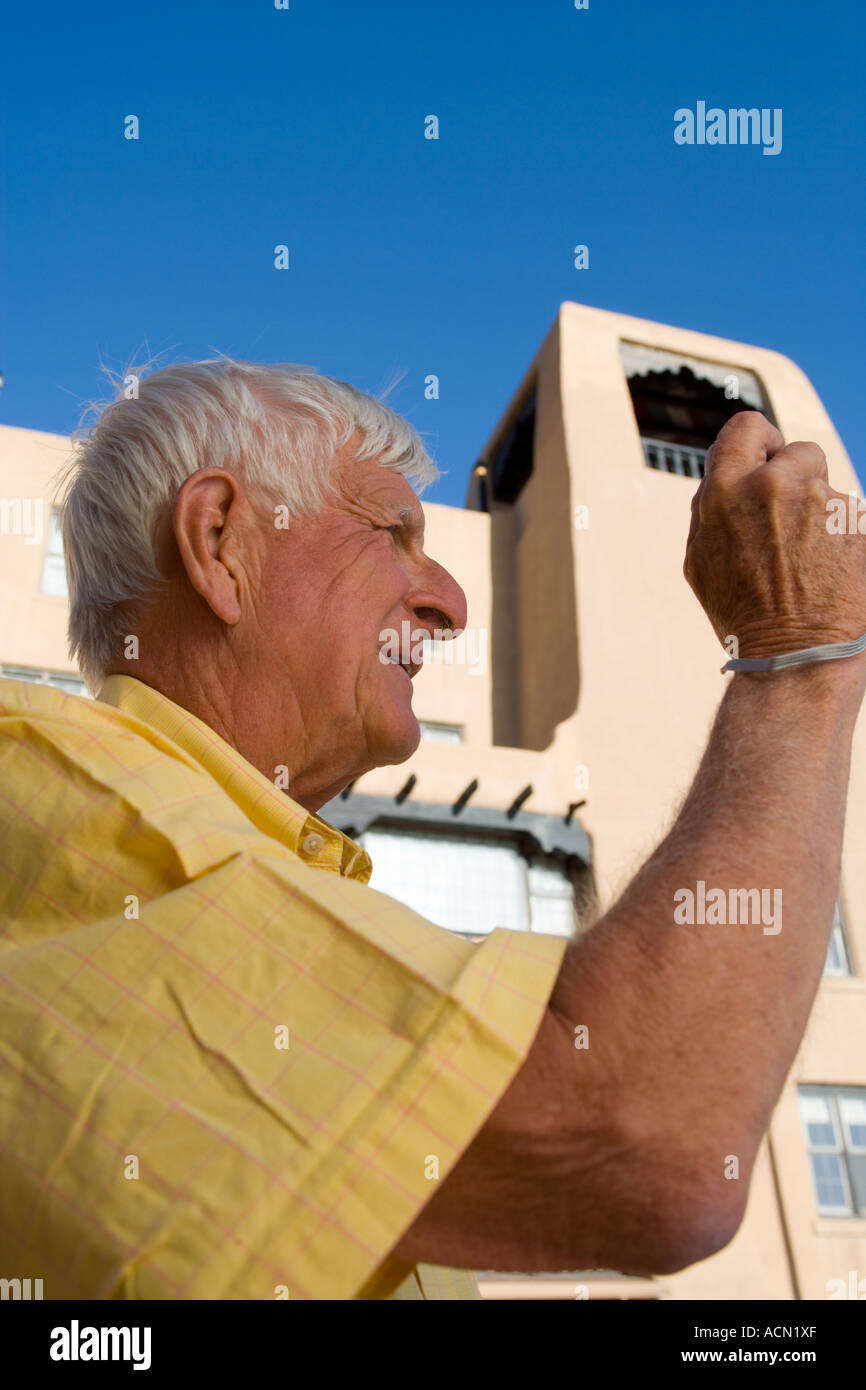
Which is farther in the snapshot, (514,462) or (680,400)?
(514,462)

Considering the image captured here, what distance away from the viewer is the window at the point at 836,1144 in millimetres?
14203

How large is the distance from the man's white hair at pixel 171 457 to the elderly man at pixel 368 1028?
64cm

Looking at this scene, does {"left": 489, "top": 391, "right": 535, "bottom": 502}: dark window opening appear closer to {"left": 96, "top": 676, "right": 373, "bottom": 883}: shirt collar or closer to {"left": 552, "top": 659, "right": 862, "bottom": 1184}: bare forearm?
{"left": 96, "top": 676, "right": 373, "bottom": 883}: shirt collar

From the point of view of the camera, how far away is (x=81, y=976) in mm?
1033

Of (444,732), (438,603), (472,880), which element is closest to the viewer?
(438,603)

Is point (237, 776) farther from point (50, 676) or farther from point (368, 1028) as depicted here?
point (50, 676)

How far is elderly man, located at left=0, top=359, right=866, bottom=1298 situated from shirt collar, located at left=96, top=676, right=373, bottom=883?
0.42ft

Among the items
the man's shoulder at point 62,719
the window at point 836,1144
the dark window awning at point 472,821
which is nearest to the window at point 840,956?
the window at point 836,1144

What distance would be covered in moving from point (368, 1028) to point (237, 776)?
563 millimetres

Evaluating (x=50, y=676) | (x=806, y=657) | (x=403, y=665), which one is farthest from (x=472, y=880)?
(x=806, y=657)

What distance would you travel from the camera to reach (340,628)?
185 cm

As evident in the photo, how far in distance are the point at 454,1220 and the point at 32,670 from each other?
16813 millimetres

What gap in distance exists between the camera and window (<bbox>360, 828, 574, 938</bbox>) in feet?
50.5

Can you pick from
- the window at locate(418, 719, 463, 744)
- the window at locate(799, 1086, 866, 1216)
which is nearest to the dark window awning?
the window at locate(418, 719, 463, 744)
